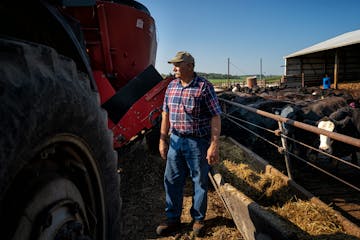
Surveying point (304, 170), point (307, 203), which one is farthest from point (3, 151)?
point (304, 170)

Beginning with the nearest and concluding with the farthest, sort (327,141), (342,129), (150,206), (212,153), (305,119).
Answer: (212,153) < (150,206) < (327,141) < (342,129) < (305,119)

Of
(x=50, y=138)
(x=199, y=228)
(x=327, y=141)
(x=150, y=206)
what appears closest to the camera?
(x=50, y=138)

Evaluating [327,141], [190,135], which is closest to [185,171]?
[190,135]

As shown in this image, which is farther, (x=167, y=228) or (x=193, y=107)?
(x=167, y=228)

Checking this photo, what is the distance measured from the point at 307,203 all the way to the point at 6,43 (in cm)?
377

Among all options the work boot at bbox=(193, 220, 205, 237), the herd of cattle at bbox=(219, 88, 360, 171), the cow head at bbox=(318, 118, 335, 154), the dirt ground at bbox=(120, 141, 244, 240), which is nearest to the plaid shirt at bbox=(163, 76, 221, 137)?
the work boot at bbox=(193, 220, 205, 237)

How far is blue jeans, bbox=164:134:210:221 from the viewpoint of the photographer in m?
3.21

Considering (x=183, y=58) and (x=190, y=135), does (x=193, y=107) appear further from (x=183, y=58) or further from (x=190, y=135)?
(x=183, y=58)

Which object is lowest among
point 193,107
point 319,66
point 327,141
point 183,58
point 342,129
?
point 327,141

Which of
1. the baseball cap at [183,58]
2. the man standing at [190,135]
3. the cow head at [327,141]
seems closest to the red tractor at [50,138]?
the baseball cap at [183,58]

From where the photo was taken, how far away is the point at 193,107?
310cm

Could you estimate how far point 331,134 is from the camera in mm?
3027

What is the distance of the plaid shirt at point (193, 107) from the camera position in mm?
3104

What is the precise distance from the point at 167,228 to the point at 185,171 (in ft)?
2.13
